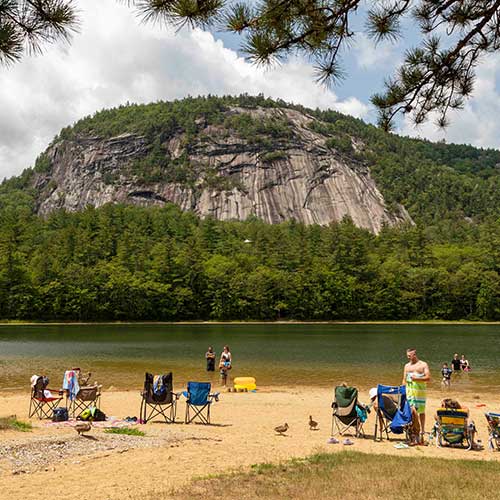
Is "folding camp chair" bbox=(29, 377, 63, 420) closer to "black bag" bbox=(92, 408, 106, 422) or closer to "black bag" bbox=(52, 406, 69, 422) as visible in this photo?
"black bag" bbox=(52, 406, 69, 422)

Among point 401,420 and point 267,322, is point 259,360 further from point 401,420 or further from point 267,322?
point 267,322

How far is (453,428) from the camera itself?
9992 millimetres

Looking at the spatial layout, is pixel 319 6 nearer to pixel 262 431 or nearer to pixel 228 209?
pixel 262 431

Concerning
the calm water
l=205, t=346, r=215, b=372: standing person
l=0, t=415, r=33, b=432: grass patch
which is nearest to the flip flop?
l=0, t=415, r=33, b=432: grass patch

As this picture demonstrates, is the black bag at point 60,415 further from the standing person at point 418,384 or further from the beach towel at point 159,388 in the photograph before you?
the standing person at point 418,384

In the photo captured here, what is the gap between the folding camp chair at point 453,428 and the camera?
9.97m

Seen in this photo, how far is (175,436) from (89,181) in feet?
583

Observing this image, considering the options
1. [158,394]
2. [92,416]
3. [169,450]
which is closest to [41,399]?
[92,416]

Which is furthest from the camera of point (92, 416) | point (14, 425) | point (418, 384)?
point (92, 416)

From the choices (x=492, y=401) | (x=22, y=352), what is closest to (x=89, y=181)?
(x=22, y=352)

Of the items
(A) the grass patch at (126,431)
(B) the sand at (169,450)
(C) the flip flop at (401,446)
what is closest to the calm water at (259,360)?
(B) the sand at (169,450)

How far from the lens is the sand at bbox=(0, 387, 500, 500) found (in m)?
6.71

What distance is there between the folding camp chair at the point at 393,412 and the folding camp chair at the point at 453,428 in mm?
621

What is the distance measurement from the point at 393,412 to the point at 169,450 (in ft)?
16.4
